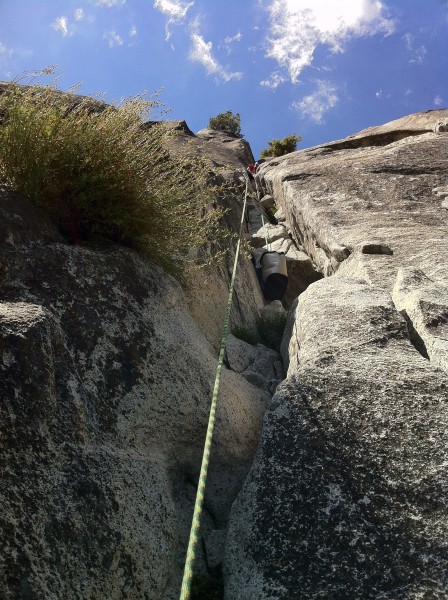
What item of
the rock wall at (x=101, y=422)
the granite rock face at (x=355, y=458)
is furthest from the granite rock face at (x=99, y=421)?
the granite rock face at (x=355, y=458)

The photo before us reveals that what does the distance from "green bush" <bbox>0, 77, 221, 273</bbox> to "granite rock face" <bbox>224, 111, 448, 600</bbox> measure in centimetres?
158

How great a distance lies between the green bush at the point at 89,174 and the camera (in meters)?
4.08

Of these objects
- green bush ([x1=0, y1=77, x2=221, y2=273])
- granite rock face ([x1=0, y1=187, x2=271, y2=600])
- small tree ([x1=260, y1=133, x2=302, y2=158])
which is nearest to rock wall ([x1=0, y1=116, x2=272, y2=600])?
granite rock face ([x1=0, y1=187, x2=271, y2=600])

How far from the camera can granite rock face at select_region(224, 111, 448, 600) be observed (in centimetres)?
258

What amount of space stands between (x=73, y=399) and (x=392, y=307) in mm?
2715

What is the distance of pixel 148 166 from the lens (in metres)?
4.70

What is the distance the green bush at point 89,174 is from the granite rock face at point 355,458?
1.58 metres

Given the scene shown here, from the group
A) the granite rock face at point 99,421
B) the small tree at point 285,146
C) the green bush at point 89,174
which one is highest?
the small tree at point 285,146

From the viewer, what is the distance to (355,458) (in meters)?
3.07

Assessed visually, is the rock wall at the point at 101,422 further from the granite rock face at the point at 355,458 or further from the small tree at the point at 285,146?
the small tree at the point at 285,146

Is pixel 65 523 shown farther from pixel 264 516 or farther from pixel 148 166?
pixel 148 166

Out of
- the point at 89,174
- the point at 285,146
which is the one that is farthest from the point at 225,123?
the point at 89,174

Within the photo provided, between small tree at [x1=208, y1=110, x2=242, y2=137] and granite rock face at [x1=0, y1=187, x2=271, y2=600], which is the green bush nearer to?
granite rock face at [x1=0, y1=187, x2=271, y2=600]

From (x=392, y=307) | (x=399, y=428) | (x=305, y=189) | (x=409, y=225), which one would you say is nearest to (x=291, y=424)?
(x=399, y=428)
